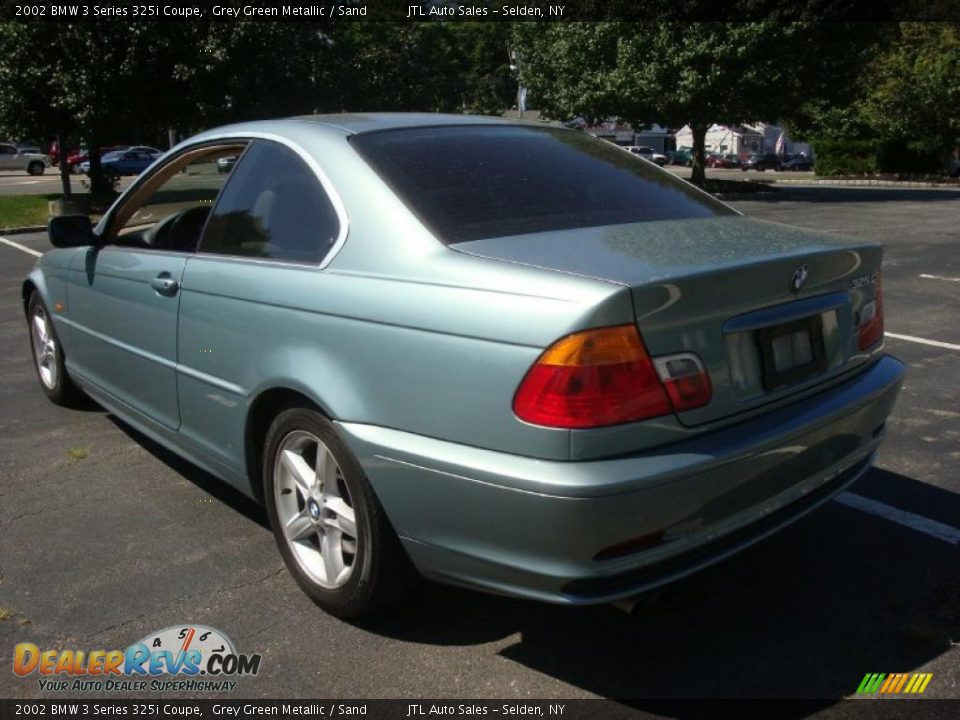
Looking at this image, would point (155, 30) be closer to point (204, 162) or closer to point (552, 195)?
point (204, 162)

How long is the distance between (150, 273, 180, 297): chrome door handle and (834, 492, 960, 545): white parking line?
2715mm

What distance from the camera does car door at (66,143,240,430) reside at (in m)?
3.75

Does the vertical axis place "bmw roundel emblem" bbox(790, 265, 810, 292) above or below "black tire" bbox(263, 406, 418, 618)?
above

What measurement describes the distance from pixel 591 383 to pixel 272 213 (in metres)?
1.58

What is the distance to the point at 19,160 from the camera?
45.2 meters

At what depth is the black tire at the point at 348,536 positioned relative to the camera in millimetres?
2760

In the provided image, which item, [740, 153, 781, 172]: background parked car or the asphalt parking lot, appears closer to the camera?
the asphalt parking lot

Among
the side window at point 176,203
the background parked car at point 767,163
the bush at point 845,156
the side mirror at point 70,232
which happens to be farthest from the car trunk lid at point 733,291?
the background parked car at point 767,163

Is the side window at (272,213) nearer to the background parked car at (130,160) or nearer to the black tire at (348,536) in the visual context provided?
the black tire at (348,536)

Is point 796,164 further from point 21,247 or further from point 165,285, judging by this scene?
point 165,285

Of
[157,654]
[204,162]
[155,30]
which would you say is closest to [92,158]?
[155,30]

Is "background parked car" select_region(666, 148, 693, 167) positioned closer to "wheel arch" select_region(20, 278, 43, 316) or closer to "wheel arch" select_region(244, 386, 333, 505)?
"wheel arch" select_region(20, 278, 43, 316)

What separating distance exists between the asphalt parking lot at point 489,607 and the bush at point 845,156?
4166cm

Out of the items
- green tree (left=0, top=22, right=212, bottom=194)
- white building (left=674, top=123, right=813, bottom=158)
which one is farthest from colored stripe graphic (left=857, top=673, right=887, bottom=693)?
white building (left=674, top=123, right=813, bottom=158)
